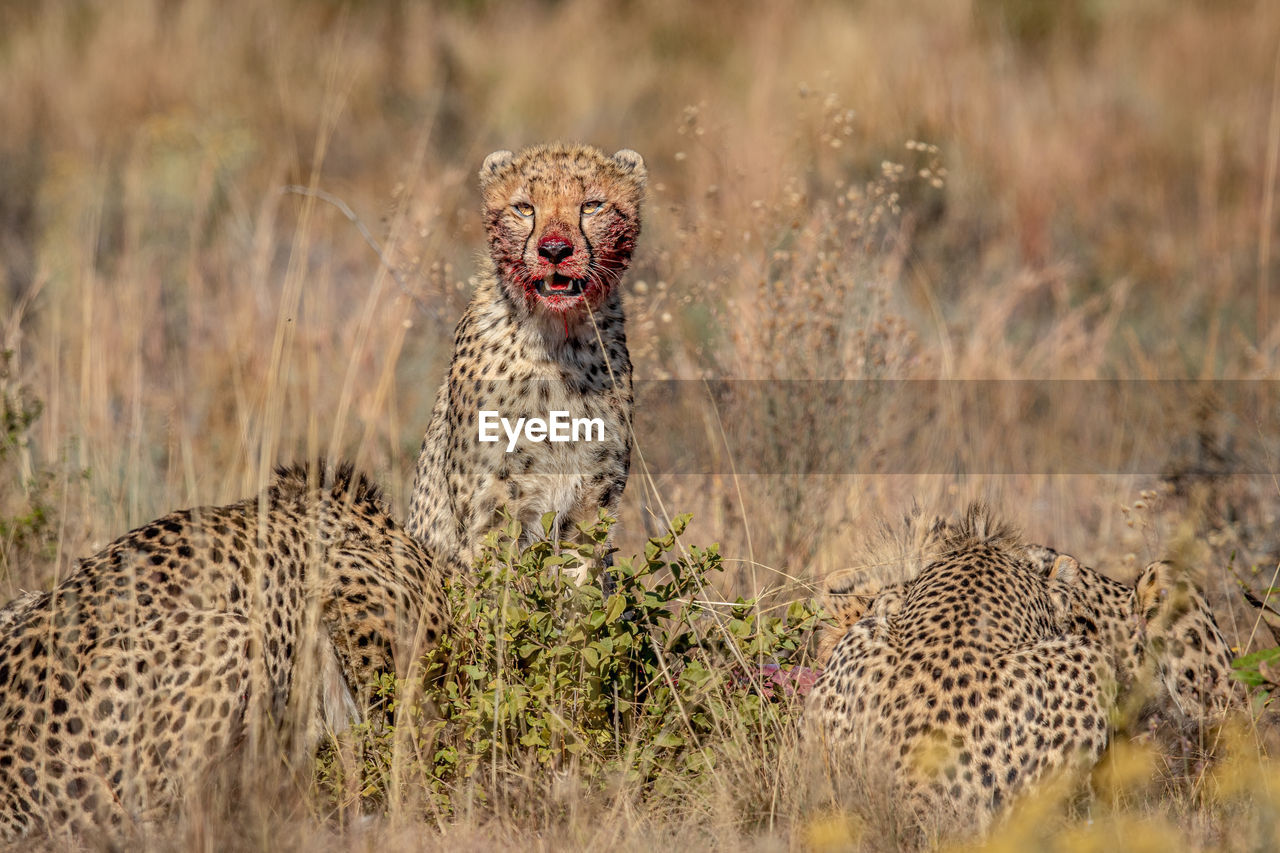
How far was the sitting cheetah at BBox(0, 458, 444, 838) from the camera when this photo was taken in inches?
134

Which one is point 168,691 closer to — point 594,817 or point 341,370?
point 594,817

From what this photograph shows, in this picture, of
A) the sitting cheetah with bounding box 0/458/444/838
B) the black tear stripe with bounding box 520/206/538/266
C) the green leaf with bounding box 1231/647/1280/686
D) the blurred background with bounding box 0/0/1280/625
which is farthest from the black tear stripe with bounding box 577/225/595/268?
the green leaf with bounding box 1231/647/1280/686

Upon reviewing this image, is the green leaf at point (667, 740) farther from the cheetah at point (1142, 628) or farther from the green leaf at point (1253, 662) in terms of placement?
the green leaf at point (1253, 662)

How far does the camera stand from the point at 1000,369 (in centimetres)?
709

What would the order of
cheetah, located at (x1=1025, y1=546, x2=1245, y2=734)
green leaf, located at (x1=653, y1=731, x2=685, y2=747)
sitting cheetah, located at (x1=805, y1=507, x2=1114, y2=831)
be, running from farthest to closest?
cheetah, located at (x1=1025, y1=546, x2=1245, y2=734) → green leaf, located at (x1=653, y1=731, x2=685, y2=747) → sitting cheetah, located at (x1=805, y1=507, x2=1114, y2=831)

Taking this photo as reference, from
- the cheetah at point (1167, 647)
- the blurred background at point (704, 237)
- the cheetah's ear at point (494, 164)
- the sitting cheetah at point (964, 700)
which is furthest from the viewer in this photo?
the blurred background at point (704, 237)

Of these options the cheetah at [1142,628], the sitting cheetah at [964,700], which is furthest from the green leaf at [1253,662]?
the cheetah at [1142,628]

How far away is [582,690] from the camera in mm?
3969

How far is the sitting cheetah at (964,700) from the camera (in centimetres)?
358

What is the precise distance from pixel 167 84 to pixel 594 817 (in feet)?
32.4

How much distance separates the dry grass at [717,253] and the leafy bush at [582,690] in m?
0.19

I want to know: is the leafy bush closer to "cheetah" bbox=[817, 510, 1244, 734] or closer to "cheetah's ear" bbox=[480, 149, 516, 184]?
"cheetah" bbox=[817, 510, 1244, 734]

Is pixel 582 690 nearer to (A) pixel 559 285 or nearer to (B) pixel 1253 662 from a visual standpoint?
(A) pixel 559 285

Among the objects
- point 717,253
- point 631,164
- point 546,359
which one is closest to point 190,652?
point 546,359
